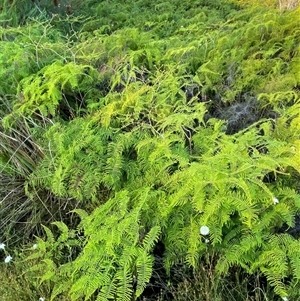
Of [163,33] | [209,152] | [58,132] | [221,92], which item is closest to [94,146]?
[58,132]

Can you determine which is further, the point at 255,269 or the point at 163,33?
the point at 163,33

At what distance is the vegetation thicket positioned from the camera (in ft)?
7.96

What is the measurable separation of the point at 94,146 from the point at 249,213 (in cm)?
114

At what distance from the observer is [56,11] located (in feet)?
18.4

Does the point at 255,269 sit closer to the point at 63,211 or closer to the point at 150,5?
the point at 63,211

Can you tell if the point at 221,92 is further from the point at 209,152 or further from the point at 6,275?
the point at 6,275

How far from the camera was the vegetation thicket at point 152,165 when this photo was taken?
243 cm

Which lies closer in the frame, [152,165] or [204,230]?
[204,230]

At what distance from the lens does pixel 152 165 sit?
9.21 feet

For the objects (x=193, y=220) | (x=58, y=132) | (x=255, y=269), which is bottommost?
(x=255, y=269)

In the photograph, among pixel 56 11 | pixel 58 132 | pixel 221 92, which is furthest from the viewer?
pixel 56 11

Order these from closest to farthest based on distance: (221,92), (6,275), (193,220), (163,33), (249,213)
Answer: (249,213)
(193,220)
(6,275)
(221,92)
(163,33)

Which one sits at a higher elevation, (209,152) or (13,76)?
(13,76)

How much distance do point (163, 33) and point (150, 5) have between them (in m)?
1.06
